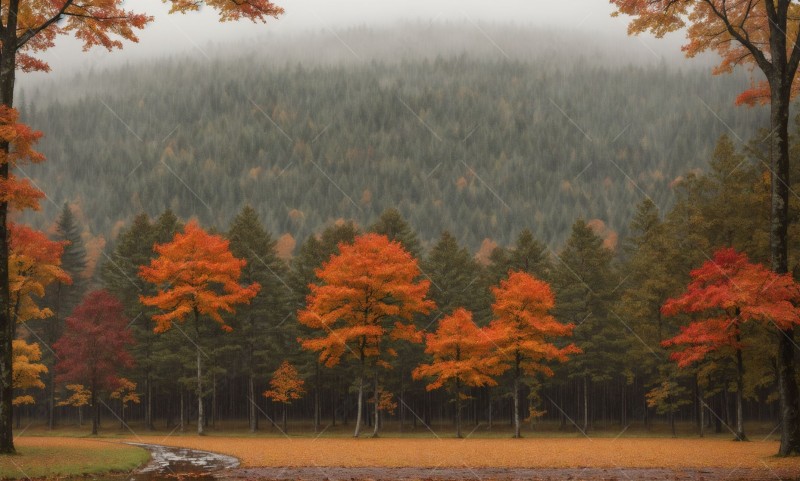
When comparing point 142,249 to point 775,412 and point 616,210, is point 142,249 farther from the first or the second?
point 616,210

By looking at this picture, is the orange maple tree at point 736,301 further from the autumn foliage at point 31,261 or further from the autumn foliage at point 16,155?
the autumn foliage at point 31,261

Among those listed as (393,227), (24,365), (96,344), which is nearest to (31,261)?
(24,365)

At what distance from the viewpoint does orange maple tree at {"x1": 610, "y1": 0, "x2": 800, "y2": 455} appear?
74.2ft

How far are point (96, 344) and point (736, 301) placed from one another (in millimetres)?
42071

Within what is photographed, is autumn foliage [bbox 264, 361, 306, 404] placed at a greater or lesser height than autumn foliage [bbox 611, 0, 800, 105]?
lesser

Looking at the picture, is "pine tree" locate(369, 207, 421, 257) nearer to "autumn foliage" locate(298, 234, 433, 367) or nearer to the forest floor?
"autumn foliage" locate(298, 234, 433, 367)

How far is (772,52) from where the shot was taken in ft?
75.7

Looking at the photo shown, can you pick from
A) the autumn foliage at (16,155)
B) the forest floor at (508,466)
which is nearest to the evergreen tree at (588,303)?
the forest floor at (508,466)

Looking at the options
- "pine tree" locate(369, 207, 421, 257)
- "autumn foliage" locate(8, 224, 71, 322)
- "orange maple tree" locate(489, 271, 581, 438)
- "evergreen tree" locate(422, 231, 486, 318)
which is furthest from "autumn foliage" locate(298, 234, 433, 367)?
"autumn foliage" locate(8, 224, 71, 322)

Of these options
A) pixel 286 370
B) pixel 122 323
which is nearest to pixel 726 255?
pixel 286 370

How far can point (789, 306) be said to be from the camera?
72.9 ft

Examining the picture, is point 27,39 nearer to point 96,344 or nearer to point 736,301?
point 736,301

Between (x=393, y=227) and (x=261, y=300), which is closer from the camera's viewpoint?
(x=261, y=300)

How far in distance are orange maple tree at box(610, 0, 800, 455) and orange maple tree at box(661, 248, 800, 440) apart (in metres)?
0.90
